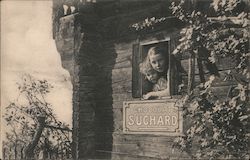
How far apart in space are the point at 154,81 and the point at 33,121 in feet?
7.40

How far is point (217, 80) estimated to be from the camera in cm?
408

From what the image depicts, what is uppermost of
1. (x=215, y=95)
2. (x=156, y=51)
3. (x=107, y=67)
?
(x=156, y=51)

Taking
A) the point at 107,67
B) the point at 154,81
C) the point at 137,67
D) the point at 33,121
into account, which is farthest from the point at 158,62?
the point at 33,121

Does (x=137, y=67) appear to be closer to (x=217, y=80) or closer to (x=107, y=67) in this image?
(x=107, y=67)

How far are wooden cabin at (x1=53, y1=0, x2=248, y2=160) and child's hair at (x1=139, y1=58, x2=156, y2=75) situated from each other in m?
0.07

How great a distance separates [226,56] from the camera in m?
3.80

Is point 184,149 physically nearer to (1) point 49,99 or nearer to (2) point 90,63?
(2) point 90,63

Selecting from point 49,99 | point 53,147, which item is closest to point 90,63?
point 49,99

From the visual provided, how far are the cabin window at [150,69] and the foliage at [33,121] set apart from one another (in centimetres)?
137

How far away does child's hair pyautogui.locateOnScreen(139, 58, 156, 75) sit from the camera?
472 cm

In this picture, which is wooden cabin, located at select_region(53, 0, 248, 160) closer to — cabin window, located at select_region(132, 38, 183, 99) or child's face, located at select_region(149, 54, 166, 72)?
cabin window, located at select_region(132, 38, 183, 99)

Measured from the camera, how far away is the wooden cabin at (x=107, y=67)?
4.76 meters

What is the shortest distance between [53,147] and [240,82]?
3109 mm

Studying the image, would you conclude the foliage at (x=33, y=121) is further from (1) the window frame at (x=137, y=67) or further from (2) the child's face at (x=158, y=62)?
(2) the child's face at (x=158, y=62)
